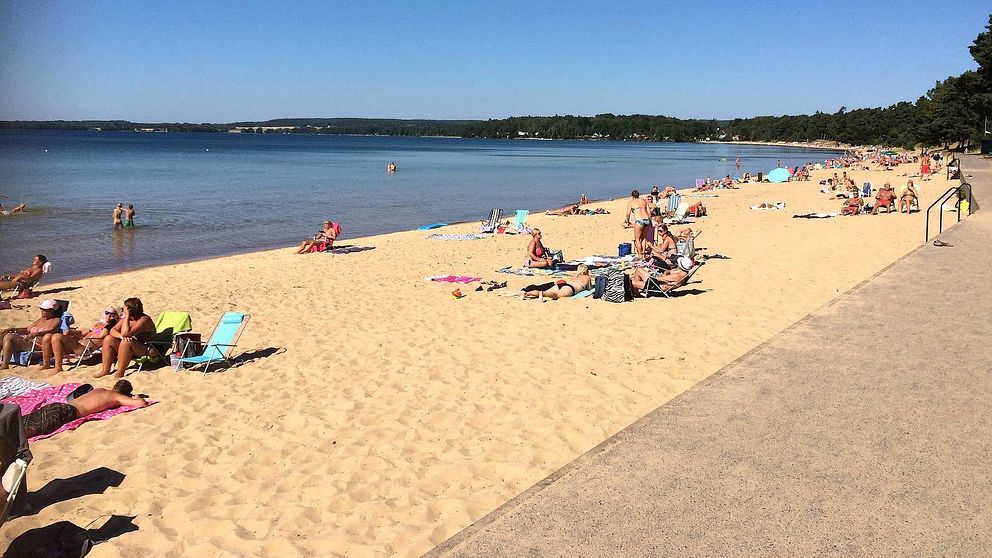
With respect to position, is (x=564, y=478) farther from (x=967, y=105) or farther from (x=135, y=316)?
(x=967, y=105)

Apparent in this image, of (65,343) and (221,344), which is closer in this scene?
(221,344)

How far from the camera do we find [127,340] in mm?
7598

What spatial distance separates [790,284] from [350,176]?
44958 mm

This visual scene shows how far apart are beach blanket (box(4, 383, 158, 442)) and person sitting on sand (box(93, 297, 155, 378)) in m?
0.47

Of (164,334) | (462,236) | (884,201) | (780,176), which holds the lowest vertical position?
(164,334)

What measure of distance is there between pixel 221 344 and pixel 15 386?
6.43ft

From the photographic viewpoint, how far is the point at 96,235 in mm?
21703

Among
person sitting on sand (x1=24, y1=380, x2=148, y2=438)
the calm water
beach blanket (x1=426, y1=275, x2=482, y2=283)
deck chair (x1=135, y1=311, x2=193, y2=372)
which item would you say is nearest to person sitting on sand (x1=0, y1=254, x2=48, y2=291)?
the calm water

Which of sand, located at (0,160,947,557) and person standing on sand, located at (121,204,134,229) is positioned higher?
person standing on sand, located at (121,204,134,229)

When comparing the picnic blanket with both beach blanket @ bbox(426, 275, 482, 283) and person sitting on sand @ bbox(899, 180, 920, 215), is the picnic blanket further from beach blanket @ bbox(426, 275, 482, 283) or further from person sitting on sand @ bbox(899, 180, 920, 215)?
beach blanket @ bbox(426, 275, 482, 283)

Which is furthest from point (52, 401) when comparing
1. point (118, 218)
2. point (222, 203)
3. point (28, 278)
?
point (222, 203)

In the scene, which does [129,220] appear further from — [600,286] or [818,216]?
[818,216]

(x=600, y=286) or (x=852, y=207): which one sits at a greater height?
(x=852, y=207)

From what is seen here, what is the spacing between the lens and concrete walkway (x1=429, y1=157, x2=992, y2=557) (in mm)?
3719
